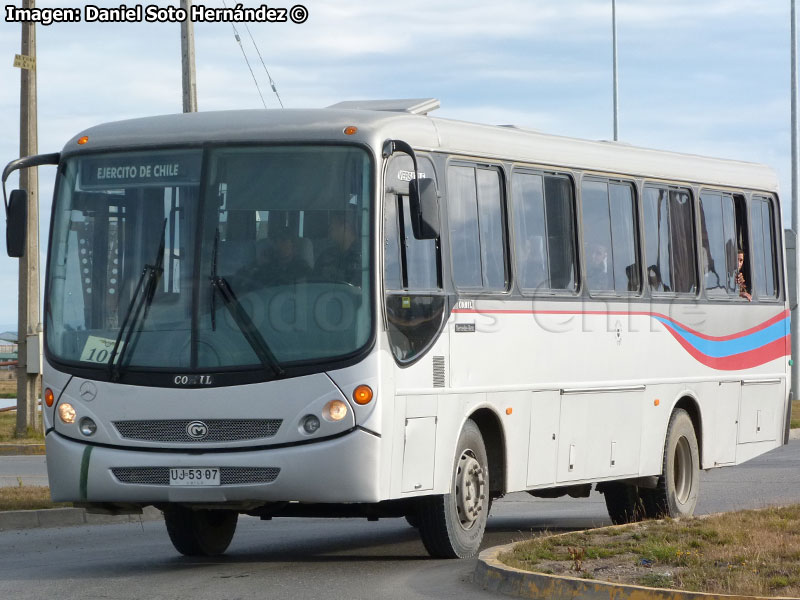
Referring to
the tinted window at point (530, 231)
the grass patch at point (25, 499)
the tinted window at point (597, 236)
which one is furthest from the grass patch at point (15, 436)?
the tinted window at point (530, 231)

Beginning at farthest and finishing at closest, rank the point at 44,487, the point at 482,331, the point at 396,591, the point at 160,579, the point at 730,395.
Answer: the point at 44,487 < the point at 730,395 < the point at 482,331 < the point at 160,579 < the point at 396,591

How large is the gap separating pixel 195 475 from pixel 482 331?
2.57m

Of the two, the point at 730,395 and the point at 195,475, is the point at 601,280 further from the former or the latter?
the point at 195,475

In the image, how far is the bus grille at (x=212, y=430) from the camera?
1055 centimetres

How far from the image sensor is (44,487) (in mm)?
17656

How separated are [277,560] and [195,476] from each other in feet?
5.71

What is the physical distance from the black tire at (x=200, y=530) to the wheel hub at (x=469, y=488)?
1716 millimetres

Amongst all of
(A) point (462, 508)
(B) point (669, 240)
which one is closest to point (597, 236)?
(B) point (669, 240)

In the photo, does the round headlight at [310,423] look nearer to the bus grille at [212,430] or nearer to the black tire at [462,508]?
the bus grille at [212,430]

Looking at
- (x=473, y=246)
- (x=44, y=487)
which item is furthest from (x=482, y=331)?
(x=44, y=487)

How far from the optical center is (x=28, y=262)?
84.8ft

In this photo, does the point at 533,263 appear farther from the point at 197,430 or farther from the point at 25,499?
the point at 25,499

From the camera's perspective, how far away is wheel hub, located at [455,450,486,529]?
11719 millimetres

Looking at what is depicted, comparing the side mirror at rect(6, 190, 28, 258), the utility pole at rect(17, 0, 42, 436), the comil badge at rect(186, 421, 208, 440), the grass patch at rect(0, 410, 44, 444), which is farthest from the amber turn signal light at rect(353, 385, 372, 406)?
the utility pole at rect(17, 0, 42, 436)
